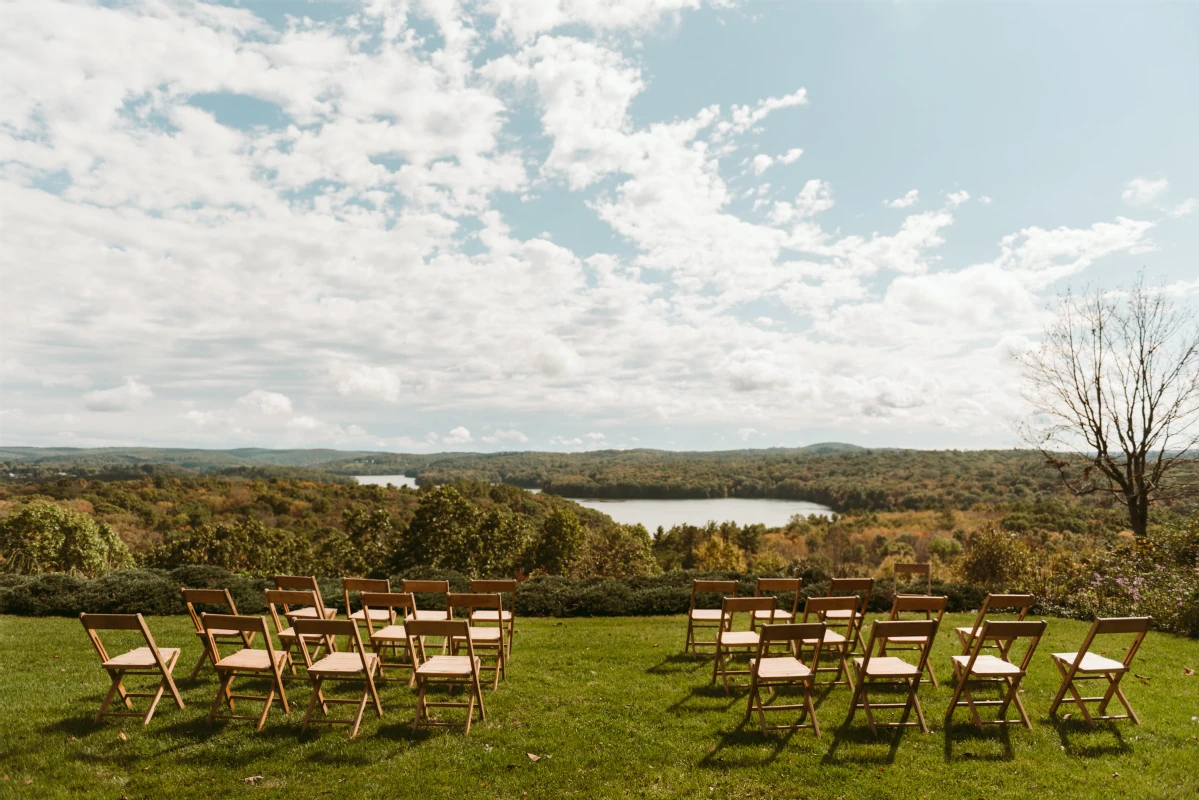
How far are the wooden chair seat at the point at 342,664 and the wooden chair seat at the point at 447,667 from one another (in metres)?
0.47

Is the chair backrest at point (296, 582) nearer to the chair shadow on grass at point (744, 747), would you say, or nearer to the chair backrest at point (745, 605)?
the chair backrest at point (745, 605)

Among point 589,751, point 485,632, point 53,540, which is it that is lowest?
point 53,540

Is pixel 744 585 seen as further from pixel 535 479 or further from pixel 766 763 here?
pixel 535 479

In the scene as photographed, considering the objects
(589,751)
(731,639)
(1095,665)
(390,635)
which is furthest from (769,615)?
(390,635)

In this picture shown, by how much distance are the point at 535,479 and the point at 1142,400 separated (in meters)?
84.8

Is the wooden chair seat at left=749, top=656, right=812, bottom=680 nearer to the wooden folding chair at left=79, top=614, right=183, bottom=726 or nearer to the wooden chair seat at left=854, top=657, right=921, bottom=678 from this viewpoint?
the wooden chair seat at left=854, top=657, right=921, bottom=678

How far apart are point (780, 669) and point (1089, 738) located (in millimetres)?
2527

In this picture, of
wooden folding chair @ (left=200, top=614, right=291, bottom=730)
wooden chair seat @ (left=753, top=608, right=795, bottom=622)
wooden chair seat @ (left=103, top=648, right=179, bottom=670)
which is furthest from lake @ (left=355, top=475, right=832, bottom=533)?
wooden chair seat @ (left=103, top=648, right=179, bottom=670)

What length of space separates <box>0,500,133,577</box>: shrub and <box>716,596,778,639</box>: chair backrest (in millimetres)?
19822

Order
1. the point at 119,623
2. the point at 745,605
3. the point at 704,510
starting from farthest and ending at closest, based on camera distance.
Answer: the point at 704,510 → the point at 745,605 → the point at 119,623

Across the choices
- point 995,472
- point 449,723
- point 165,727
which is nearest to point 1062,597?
point 449,723

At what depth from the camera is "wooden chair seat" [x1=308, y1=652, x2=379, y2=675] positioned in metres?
5.01

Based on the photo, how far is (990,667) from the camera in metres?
5.22

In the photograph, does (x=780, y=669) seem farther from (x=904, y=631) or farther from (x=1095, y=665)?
(x=1095, y=665)
